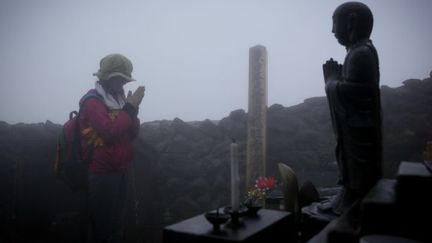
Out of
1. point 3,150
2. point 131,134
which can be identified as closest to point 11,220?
point 3,150

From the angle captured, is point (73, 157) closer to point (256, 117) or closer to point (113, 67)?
point (113, 67)

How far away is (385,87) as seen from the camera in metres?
6.98

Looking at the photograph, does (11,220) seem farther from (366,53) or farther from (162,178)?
(366,53)

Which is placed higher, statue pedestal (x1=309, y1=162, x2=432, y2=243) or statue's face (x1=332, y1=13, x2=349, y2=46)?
statue's face (x1=332, y1=13, x2=349, y2=46)

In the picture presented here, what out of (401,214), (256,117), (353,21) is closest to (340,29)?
(353,21)

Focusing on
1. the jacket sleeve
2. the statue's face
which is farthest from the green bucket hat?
the statue's face

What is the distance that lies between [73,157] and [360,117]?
10.8ft

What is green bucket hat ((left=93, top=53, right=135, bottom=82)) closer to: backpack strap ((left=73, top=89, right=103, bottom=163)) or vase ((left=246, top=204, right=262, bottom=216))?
backpack strap ((left=73, top=89, right=103, bottom=163))

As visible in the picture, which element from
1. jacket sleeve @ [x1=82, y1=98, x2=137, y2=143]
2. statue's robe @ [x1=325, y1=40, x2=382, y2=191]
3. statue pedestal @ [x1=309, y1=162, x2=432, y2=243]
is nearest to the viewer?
statue pedestal @ [x1=309, y1=162, x2=432, y2=243]

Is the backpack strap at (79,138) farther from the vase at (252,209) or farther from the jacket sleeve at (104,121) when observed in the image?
the vase at (252,209)

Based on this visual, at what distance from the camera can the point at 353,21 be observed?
2.64 metres

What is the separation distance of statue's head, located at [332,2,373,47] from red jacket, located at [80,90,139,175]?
2641 millimetres

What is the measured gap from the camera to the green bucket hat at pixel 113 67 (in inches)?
161

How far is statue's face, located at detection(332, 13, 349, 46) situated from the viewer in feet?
8.84
